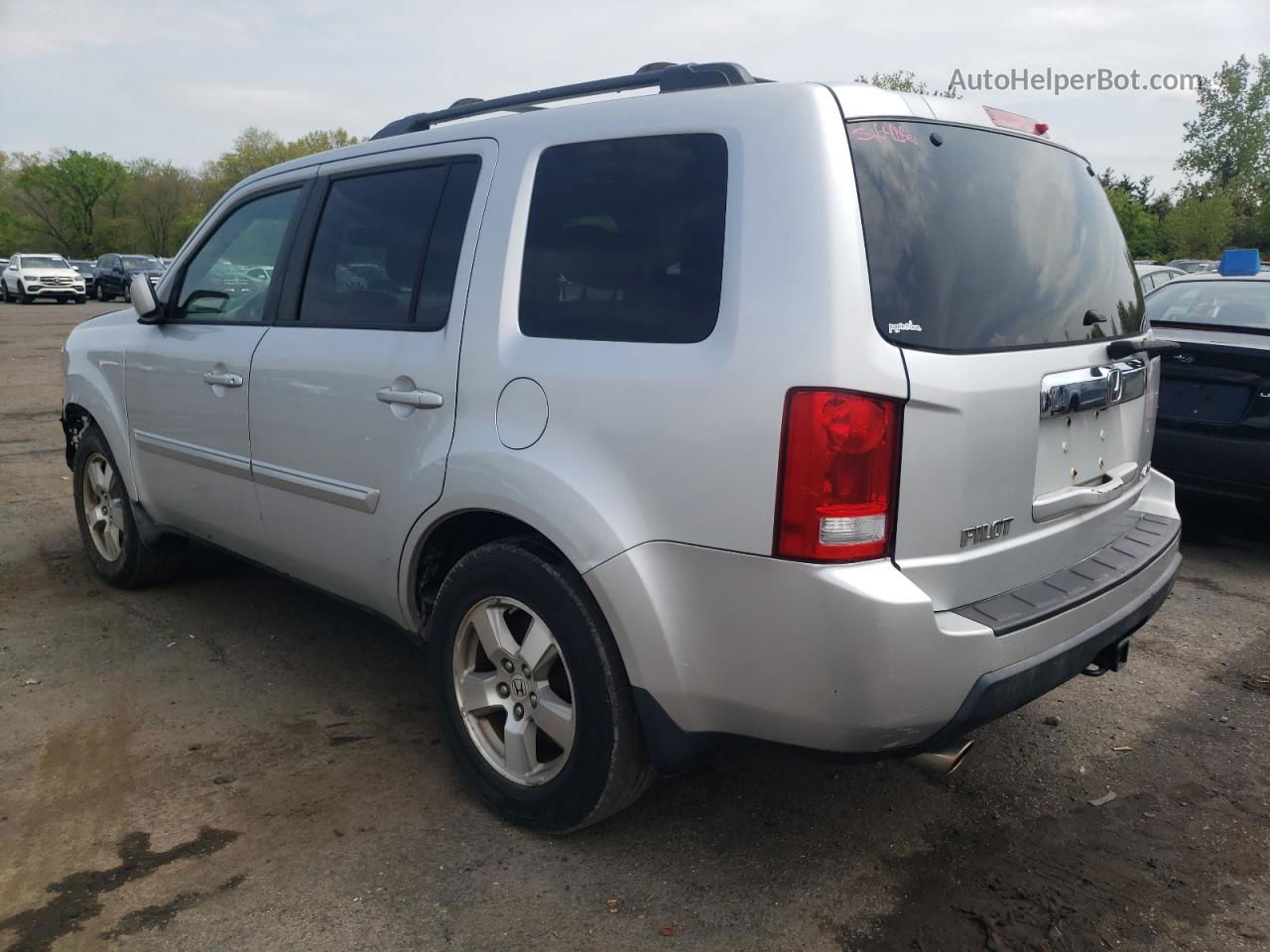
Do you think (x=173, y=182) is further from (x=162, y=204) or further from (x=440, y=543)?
(x=440, y=543)

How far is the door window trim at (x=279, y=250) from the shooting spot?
3756 mm

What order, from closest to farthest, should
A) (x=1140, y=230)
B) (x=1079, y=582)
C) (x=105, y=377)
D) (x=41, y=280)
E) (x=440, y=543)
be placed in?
(x=1079, y=582), (x=440, y=543), (x=105, y=377), (x=41, y=280), (x=1140, y=230)

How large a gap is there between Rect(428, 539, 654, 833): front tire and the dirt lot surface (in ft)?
0.55

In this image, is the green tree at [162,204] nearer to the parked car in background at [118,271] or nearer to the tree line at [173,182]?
the tree line at [173,182]

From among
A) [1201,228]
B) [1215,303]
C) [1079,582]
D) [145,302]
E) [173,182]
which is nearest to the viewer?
[1079,582]

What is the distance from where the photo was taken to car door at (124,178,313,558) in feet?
12.6

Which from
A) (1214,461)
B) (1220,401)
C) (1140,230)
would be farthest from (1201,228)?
(1214,461)

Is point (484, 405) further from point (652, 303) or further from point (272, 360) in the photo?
point (272, 360)

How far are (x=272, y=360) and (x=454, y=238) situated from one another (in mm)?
928

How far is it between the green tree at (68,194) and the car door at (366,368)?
290 ft

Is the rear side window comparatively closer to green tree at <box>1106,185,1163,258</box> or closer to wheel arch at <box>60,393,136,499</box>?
wheel arch at <box>60,393,136,499</box>

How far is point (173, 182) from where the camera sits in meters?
76.1

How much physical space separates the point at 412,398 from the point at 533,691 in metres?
0.90

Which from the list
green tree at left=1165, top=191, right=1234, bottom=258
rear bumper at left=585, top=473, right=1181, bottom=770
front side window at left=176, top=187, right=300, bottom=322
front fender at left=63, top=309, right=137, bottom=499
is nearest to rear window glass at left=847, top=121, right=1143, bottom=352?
rear bumper at left=585, top=473, right=1181, bottom=770
